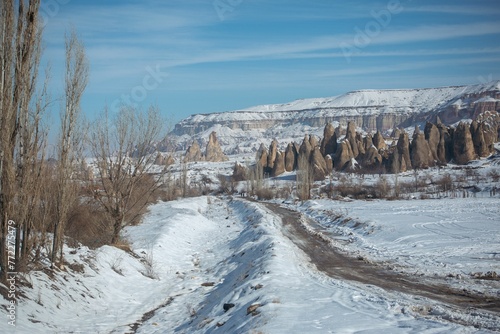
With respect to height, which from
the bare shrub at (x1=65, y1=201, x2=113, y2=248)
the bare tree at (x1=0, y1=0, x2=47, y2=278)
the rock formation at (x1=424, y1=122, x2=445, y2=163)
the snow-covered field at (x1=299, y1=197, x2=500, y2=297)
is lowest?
the snow-covered field at (x1=299, y1=197, x2=500, y2=297)

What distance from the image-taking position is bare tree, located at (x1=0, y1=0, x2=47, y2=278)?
9.04 m

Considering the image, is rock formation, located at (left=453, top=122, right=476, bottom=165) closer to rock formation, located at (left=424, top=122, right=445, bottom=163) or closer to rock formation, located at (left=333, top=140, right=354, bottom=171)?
rock formation, located at (left=424, top=122, right=445, bottom=163)

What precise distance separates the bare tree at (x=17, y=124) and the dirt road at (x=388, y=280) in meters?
9.31

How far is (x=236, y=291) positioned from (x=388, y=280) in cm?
491

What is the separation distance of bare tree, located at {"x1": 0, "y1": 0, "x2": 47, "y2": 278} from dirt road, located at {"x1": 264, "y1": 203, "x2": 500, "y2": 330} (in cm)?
931

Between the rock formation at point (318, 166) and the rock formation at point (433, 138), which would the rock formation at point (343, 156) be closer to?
the rock formation at point (318, 166)

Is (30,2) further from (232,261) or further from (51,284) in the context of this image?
(232,261)

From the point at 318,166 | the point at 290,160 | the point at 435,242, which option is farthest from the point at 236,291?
the point at 290,160

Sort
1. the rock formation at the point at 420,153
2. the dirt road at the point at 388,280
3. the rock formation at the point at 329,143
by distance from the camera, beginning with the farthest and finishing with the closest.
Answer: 1. the rock formation at the point at 329,143
2. the rock formation at the point at 420,153
3. the dirt road at the point at 388,280

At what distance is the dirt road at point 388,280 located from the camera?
9.84m

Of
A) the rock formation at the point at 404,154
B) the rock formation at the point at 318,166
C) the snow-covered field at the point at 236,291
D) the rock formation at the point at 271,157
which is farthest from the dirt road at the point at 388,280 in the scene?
the rock formation at the point at 271,157

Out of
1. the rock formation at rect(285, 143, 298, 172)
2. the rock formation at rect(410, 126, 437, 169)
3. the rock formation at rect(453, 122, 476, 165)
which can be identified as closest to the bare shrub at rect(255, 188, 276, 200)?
the rock formation at rect(410, 126, 437, 169)

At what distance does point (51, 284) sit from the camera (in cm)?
1082

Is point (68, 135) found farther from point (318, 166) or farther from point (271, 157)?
point (271, 157)
